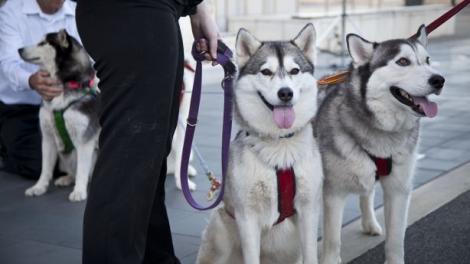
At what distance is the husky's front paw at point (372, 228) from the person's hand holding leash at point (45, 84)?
2.59 meters

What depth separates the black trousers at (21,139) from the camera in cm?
579

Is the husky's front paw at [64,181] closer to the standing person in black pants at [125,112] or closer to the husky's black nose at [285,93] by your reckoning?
the husky's black nose at [285,93]

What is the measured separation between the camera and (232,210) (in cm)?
316

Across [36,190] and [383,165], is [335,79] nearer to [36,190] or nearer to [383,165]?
[383,165]

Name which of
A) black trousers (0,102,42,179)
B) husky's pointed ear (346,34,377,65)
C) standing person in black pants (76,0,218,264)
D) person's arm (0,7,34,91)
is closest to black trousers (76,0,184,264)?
standing person in black pants (76,0,218,264)

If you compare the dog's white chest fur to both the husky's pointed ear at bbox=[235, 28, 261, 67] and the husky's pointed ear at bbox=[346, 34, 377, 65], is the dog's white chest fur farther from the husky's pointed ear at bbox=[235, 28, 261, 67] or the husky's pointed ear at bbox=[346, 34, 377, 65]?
the husky's pointed ear at bbox=[346, 34, 377, 65]

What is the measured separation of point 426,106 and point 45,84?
122 inches

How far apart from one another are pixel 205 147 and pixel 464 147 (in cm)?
247

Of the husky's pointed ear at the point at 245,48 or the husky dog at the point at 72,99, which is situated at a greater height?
the husky's pointed ear at the point at 245,48

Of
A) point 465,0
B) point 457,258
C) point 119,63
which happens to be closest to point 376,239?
point 457,258

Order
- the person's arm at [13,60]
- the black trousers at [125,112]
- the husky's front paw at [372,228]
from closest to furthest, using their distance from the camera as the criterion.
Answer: the black trousers at [125,112], the husky's front paw at [372,228], the person's arm at [13,60]

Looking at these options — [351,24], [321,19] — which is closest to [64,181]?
[321,19]

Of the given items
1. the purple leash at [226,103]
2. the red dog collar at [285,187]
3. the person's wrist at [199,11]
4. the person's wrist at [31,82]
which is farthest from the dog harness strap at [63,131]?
the red dog collar at [285,187]

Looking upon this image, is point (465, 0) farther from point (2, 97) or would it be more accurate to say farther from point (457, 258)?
point (2, 97)
